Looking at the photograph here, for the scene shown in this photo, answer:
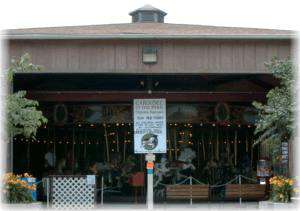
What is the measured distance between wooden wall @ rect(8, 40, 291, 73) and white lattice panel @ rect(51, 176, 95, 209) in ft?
11.1

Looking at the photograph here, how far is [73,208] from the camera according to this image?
65.6 ft

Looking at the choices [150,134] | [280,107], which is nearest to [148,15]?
[150,134]

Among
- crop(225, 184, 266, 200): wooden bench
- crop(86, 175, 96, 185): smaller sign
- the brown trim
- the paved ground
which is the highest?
the brown trim

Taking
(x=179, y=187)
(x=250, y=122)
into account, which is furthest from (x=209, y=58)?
(x=250, y=122)

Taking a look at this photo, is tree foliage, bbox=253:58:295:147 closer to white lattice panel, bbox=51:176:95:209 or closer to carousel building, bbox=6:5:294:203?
carousel building, bbox=6:5:294:203

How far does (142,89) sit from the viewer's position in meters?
27.0

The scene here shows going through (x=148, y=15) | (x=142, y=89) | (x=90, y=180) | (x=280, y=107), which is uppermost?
(x=148, y=15)

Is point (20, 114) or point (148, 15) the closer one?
point (20, 114)

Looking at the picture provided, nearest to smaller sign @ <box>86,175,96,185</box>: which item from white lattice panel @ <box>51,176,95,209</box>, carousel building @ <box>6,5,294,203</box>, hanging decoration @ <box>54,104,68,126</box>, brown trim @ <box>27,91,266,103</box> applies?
white lattice panel @ <box>51,176,95,209</box>

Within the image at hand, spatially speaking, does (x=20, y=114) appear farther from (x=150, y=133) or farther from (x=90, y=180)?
(x=150, y=133)

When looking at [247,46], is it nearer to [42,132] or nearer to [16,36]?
[16,36]

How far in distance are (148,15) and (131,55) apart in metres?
13.6

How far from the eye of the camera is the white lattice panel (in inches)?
787

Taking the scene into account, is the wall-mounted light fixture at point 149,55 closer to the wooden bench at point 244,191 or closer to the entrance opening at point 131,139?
the entrance opening at point 131,139
